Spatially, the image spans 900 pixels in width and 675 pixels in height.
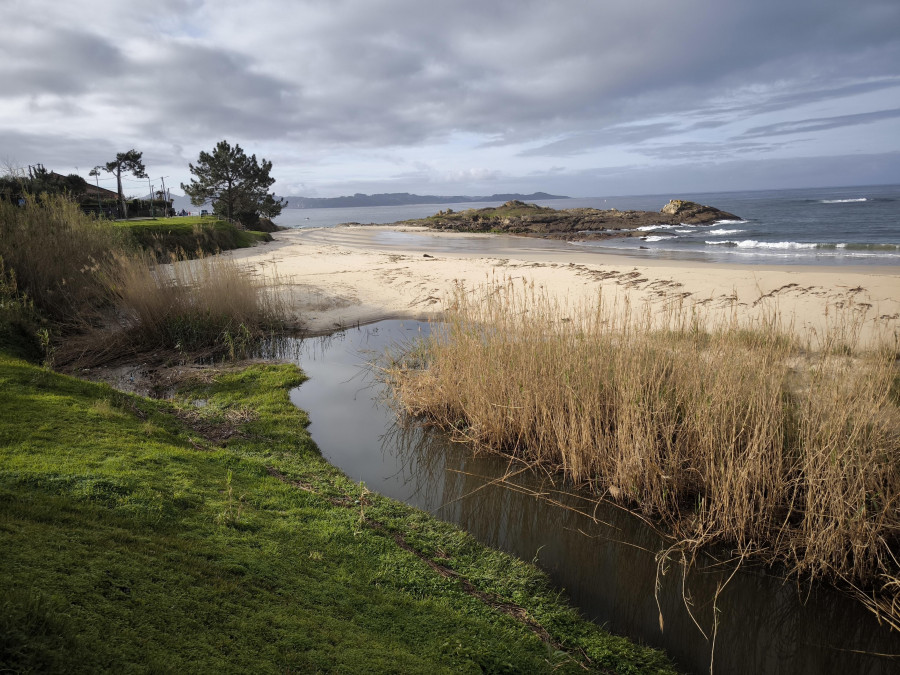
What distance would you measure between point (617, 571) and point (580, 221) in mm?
41645

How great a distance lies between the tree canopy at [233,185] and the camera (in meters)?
33.0

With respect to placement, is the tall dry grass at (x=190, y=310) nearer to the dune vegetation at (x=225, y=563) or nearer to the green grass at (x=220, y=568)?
the dune vegetation at (x=225, y=563)

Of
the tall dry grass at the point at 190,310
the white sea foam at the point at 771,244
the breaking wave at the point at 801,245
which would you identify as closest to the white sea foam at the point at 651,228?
the breaking wave at the point at 801,245

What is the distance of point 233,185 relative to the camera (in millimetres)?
34250

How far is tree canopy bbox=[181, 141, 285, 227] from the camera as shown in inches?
1300

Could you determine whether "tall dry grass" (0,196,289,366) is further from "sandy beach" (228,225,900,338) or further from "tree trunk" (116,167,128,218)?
"tree trunk" (116,167,128,218)

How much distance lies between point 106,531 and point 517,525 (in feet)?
11.1

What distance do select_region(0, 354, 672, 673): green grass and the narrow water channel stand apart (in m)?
0.43

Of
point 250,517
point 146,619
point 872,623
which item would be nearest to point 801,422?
point 872,623

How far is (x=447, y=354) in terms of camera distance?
6871 millimetres

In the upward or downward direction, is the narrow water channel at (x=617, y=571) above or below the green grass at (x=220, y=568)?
below

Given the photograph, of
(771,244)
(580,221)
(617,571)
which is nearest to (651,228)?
(580,221)

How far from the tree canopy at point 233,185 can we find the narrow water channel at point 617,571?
31.4 m

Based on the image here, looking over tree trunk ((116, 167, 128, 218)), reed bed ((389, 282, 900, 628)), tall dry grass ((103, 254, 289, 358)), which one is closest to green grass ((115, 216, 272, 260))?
tall dry grass ((103, 254, 289, 358))
